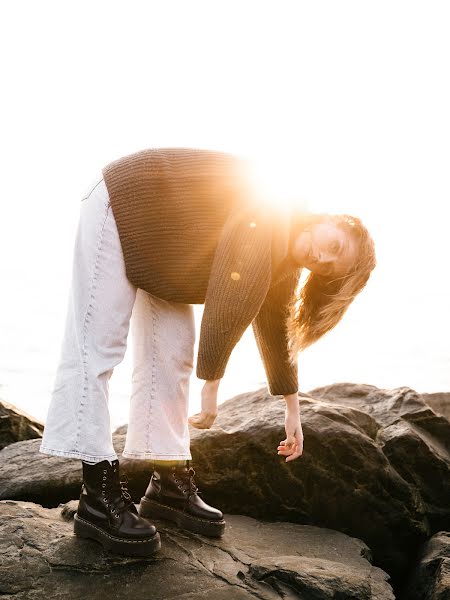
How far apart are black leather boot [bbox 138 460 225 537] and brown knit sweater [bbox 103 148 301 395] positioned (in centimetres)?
72

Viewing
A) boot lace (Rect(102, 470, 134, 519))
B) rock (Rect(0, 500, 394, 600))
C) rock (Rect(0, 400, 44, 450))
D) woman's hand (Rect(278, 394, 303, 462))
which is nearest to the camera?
rock (Rect(0, 500, 394, 600))

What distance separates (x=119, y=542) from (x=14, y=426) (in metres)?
2.10

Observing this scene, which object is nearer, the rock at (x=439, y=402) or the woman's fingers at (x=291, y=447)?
the woman's fingers at (x=291, y=447)

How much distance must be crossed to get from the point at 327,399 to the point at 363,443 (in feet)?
3.16

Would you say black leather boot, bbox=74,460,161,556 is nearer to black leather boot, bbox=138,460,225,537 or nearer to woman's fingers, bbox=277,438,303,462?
black leather boot, bbox=138,460,225,537

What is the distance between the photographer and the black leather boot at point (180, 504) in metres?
3.05

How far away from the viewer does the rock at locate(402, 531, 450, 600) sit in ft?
9.60

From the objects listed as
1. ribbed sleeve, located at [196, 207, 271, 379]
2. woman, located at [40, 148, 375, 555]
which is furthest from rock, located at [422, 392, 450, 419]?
ribbed sleeve, located at [196, 207, 271, 379]

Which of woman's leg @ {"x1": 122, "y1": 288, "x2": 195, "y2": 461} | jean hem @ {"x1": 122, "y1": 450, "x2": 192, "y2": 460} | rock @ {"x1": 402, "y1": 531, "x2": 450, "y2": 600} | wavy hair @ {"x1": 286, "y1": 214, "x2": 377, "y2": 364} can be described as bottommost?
rock @ {"x1": 402, "y1": 531, "x2": 450, "y2": 600}

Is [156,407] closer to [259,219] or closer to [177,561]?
[177,561]

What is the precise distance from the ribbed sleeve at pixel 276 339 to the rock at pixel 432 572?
1030 millimetres

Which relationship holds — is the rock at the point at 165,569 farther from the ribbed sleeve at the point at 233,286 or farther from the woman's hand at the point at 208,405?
the ribbed sleeve at the point at 233,286

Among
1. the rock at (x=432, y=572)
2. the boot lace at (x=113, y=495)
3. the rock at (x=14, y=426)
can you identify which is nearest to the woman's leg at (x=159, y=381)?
the boot lace at (x=113, y=495)

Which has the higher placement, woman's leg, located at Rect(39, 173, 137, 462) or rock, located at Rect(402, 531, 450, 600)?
woman's leg, located at Rect(39, 173, 137, 462)
